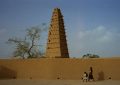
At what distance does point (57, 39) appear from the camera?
40531 mm

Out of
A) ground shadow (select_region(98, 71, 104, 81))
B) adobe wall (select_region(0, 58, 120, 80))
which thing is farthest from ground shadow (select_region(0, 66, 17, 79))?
ground shadow (select_region(98, 71, 104, 81))

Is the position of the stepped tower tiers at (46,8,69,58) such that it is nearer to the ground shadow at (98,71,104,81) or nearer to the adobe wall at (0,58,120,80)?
the adobe wall at (0,58,120,80)

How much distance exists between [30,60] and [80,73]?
225 inches

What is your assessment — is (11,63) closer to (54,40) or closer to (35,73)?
(35,73)

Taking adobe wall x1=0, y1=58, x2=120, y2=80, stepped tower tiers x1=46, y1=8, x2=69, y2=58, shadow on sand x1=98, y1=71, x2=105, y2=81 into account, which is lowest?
shadow on sand x1=98, y1=71, x2=105, y2=81

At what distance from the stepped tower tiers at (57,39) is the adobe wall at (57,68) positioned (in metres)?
10.1

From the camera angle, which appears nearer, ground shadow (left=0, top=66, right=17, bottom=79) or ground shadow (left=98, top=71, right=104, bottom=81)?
ground shadow (left=98, top=71, right=104, bottom=81)

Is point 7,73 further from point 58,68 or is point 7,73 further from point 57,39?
point 57,39

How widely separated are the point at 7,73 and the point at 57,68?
5.85 meters

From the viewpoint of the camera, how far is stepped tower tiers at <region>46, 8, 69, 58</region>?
39969 millimetres

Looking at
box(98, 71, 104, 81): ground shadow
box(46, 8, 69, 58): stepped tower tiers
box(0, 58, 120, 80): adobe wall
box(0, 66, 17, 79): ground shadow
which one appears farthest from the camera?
box(46, 8, 69, 58): stepped tower tiers

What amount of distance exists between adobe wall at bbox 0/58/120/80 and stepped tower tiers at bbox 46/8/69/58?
10.1 meters

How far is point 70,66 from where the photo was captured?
28016 millimetres

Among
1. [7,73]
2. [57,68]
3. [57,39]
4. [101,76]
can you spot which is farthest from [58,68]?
[57,39]
